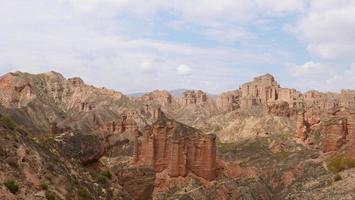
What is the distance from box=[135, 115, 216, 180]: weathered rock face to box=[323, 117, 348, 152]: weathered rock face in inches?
490

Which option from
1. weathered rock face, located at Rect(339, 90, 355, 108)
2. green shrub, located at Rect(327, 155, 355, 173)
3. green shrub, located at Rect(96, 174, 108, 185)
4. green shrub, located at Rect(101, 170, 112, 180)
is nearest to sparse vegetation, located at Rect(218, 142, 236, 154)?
green shrub, located at Rect(327, 155, 355, 173)

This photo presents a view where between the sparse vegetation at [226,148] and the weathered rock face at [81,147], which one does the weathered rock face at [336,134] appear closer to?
the weathered rock face at [81,147]

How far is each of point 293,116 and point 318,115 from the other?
2810 cm

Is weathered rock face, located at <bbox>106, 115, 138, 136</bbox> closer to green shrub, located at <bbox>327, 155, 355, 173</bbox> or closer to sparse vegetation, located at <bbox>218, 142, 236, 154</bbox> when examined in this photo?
sparse vegetation, located at <bbox>218, 142, 236, 154</bbox>

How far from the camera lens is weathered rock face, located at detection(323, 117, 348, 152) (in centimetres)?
5888

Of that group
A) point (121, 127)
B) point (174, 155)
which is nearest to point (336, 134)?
point (174, 155)

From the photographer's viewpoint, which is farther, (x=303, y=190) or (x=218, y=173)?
(x=218, y=173)

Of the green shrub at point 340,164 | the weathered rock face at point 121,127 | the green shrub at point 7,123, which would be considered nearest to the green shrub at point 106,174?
the green shrub at point 7,123

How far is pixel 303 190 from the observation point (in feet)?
161

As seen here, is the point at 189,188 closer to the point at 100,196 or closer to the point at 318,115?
the point at 100,196

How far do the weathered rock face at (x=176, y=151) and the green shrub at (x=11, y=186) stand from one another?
146ft

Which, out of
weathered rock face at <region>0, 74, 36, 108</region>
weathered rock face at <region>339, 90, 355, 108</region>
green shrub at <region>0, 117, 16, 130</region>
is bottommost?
green shrub at <region>0, 117, 16, 130</region>

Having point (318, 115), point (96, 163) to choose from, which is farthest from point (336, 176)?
point (318, 115)

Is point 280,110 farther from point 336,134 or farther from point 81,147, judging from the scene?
point 81,147
